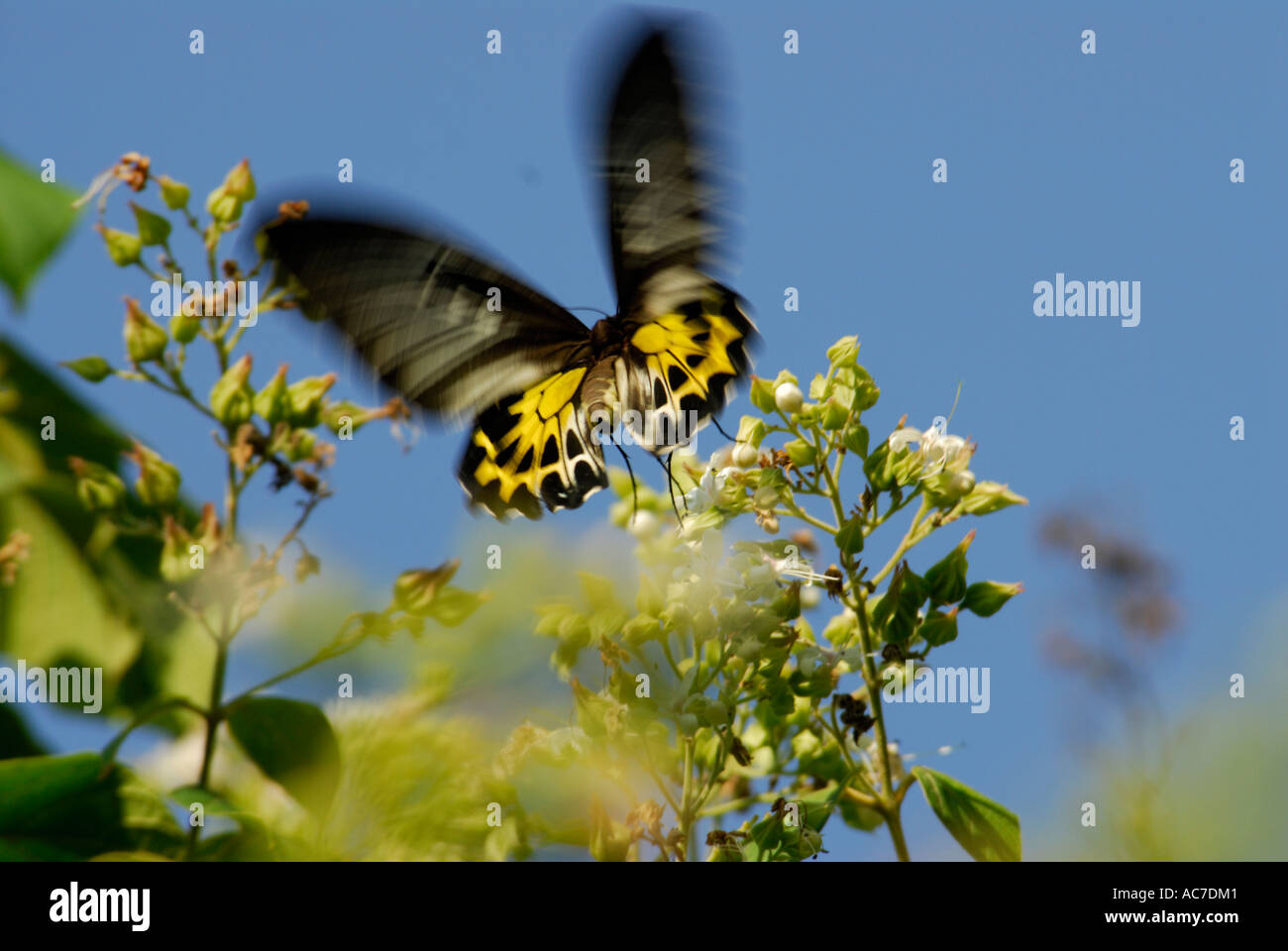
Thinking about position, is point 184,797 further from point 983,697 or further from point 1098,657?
point 1098,657

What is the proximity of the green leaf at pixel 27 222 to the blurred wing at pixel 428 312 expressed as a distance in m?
0.49

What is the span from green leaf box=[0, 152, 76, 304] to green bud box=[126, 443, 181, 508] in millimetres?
533

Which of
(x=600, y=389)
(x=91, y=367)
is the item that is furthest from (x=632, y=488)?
(x=91, y=367)

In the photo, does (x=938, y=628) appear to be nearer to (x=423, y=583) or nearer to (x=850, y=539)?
(x=850, y=539)

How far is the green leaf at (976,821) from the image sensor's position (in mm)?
1715

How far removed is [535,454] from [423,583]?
693mm

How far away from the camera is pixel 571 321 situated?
2588 mm

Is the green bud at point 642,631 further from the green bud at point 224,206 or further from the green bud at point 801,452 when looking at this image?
the green bud at point 224,206

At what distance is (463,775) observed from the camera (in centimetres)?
162

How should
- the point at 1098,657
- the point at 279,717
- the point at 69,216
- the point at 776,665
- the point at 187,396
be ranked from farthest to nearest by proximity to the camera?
the point at 1098,657 < the point at 69,216 < the point at 187,396 < the point at 279,717 < the point at 776,665

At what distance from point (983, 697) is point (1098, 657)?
1.29m

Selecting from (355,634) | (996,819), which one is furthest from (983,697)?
(355,634)
